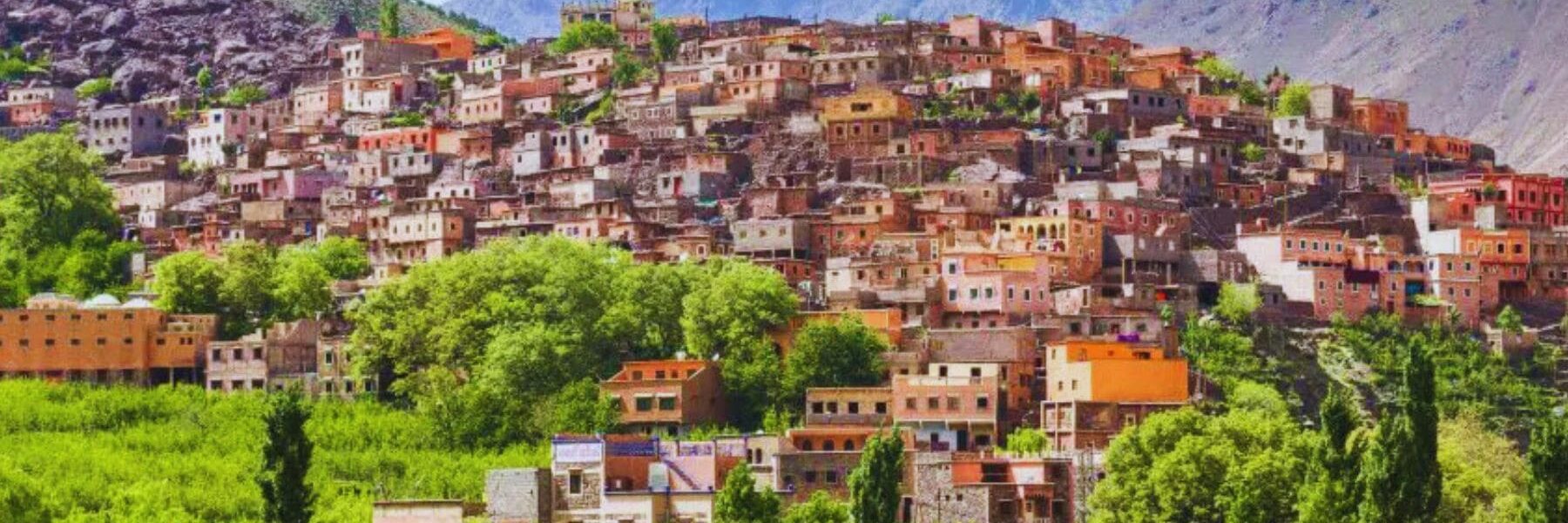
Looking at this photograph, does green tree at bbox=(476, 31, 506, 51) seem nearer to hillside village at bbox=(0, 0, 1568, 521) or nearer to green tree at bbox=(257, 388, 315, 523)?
hillside village at bbox=(0, 0, 1568, 521)

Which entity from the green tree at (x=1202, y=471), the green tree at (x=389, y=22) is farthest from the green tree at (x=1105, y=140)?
the green tree at (x=389, y=22)

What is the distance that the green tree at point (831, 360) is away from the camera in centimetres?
7906

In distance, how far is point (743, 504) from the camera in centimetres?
6059

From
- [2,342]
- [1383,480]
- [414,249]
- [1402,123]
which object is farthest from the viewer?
[1402,123]

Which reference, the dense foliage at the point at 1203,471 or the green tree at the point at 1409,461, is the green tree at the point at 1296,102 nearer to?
the dense foliage at the point at 1203,471

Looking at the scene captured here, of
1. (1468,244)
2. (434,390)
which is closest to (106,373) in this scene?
(434,390)

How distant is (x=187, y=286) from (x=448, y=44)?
130ft

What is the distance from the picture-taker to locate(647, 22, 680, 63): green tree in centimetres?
11812

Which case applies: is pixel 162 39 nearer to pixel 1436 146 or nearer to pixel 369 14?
pixel 369 14

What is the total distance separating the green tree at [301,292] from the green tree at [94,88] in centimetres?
4081

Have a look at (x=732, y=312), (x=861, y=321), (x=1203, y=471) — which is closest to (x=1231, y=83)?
(x=861, y=321)

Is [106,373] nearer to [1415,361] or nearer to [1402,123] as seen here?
[1415,361]

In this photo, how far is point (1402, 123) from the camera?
11244cm

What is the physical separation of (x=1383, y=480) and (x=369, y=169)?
56.7m
